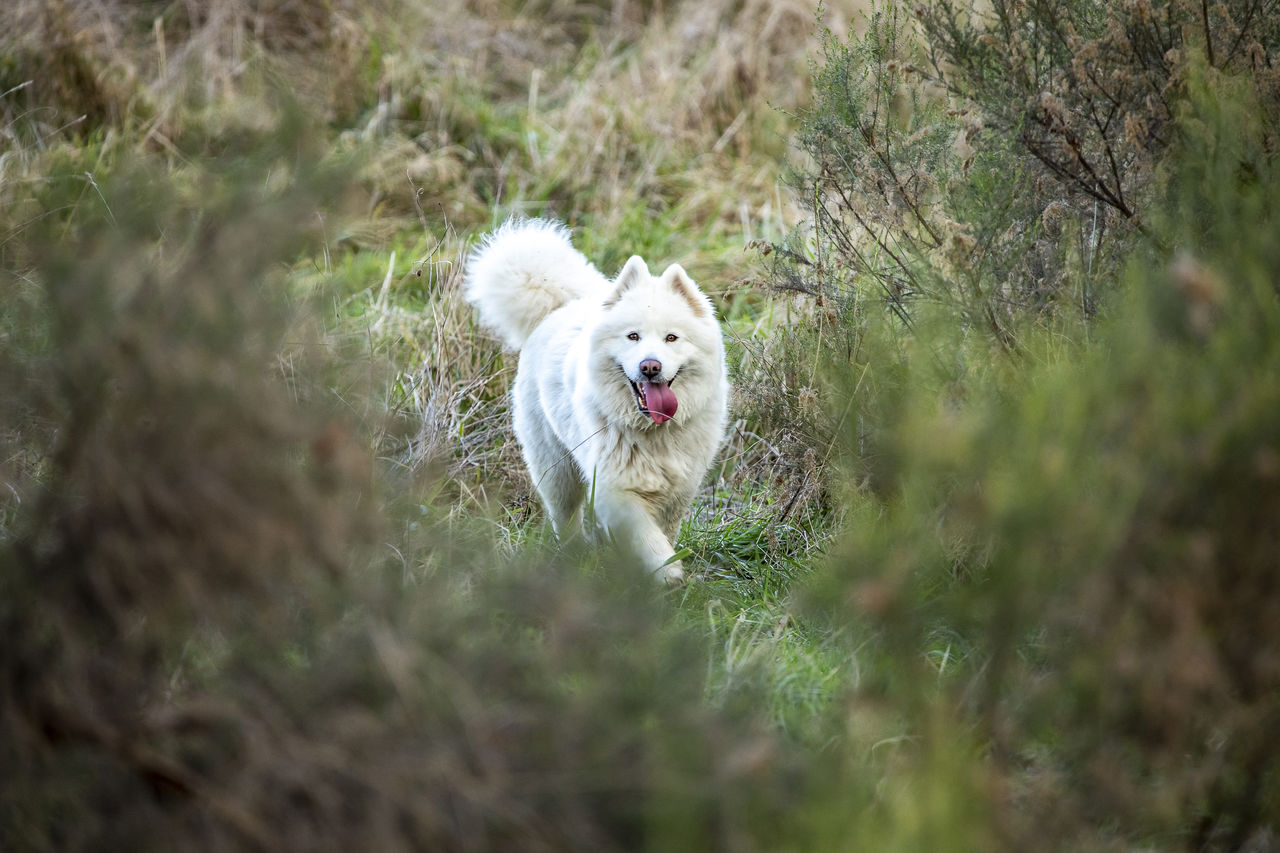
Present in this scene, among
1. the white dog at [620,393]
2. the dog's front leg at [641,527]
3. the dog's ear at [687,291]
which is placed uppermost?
the dog's ear at [687,291]

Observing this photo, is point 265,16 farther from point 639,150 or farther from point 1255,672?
point 1255,672

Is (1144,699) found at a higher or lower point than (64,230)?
higher

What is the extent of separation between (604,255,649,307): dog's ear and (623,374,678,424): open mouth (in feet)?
1.33

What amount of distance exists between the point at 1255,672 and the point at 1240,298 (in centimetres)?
83

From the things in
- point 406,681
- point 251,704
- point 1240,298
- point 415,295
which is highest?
point 1240,298

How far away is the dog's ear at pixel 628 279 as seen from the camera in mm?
4961

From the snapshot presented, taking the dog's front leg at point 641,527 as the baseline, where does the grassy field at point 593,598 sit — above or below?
above

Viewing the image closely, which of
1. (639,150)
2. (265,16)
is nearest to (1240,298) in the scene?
(639,150)

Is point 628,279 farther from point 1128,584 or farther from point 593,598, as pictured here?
point 1128,584

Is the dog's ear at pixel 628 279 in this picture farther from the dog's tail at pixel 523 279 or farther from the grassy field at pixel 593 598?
the grassy field at pixel 593 598

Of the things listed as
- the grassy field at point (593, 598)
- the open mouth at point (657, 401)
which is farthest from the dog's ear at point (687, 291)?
the grassy field at point (593, 598)

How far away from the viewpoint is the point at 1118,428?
2230 mm

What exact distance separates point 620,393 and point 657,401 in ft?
0.70

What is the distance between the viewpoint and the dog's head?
4.78m
